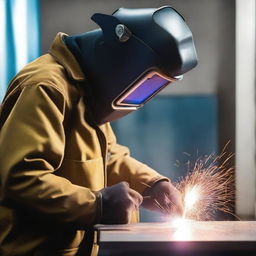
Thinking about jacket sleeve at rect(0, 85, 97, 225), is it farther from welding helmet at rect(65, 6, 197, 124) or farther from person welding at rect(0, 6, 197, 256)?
welding helmet at rect(65, 6, 197, 124)

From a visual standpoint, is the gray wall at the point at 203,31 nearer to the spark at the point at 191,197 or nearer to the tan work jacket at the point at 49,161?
the spark at the point at 191,197

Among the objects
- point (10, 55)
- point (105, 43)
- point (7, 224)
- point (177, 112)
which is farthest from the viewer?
point (177, 112)

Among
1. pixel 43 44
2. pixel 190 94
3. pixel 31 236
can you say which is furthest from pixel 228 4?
pixel 31 236

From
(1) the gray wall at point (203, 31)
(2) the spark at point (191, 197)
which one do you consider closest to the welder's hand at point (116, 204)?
(2) the spark at point (191, 197)

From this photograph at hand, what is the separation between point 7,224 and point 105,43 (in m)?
0.48

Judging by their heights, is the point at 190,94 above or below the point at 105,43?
below

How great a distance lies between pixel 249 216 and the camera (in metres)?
3.14

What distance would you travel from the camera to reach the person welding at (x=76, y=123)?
3.72 ft

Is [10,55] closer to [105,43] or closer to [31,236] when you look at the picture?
[105,43]

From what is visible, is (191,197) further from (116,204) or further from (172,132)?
(172,132)

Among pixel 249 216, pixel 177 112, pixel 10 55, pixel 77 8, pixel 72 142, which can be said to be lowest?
pixel 249 216

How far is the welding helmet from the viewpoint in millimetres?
1232

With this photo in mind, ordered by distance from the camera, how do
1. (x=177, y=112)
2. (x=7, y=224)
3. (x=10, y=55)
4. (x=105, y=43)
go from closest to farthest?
1. (x=7, y=224)
2. (x=105, y=43)
3. (x=10, y=55)
4. (x=177, y=112)

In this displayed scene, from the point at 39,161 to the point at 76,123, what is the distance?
0.18 metres
